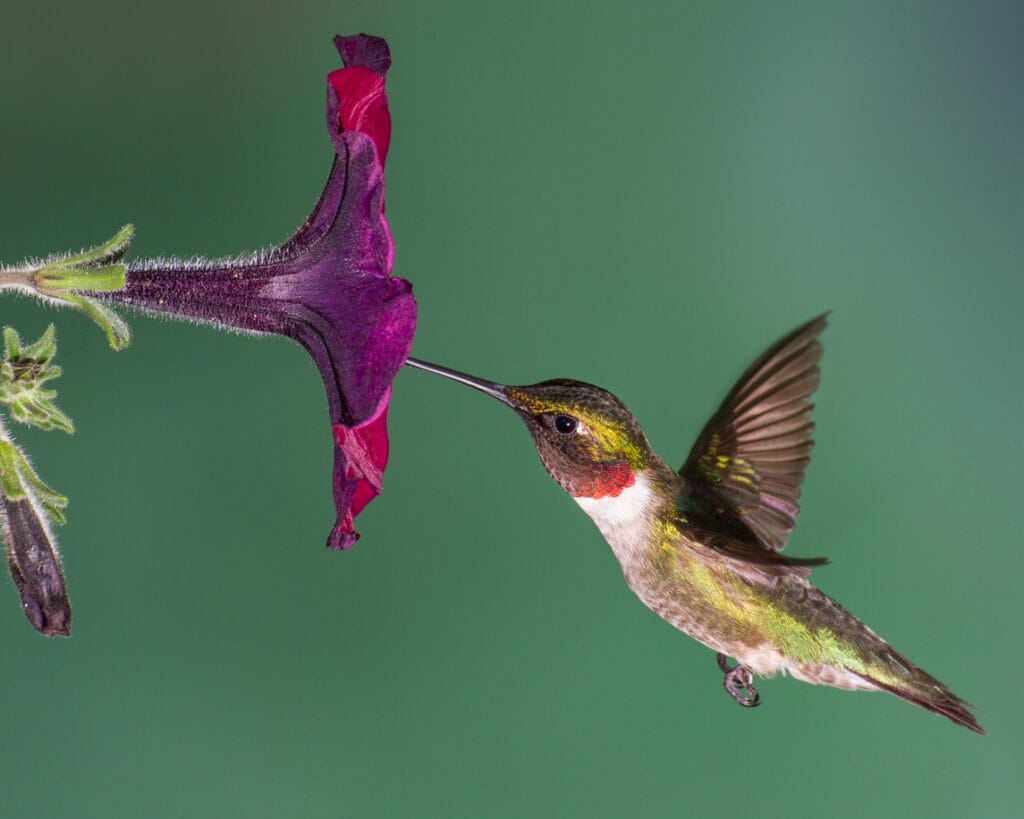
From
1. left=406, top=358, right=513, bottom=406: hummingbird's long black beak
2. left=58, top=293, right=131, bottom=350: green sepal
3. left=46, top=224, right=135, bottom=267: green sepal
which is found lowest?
left=58, top=293, right=131, bottom=350: green sepal

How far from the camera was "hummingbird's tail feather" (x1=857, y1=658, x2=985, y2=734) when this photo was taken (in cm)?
162

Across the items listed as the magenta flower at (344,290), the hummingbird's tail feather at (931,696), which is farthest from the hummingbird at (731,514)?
the magenta flower at (344,290)

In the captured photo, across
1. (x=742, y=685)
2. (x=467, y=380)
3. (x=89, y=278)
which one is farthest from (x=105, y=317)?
(x=742, y=685)

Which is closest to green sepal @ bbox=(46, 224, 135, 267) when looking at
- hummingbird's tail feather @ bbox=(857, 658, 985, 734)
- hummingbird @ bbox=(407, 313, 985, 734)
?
hummingbird @ bbox=(407, 313, 985, 734)

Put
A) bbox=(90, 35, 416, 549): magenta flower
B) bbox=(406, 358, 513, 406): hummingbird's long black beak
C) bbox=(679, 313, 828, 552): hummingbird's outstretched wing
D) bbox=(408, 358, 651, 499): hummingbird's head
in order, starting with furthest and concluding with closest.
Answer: bbox=(679, 313, 828, 552): hummingbird's outstretched wing < bbox=(408, 358, 651, 499): hummingbird's head < bbox=(406, 358, 513, 406): hummingbird's long black beak < bbox=(90, 35, 416, 549): magenta flower

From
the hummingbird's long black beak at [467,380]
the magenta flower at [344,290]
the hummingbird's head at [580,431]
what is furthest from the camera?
the hummingbird's head at [580,431]

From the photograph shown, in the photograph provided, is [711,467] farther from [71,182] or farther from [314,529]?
[71,182]

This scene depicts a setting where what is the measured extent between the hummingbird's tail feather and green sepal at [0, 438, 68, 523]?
3.82 ft

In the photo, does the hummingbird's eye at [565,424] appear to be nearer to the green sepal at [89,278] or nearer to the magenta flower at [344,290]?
the magenta flower at [344,290]

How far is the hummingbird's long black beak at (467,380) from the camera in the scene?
1246mm

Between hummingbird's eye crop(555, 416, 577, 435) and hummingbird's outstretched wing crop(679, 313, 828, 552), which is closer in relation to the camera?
hummingbird's eye crop(555, 416, 577, 435)

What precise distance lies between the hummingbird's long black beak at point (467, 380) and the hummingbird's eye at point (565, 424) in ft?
0.22

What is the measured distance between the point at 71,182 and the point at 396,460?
96cm

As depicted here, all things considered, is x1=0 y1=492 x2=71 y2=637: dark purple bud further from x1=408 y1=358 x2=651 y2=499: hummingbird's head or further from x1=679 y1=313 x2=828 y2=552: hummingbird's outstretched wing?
x1=679 y1=313 x2=828 y2=552: hummingbird's outstretched wing
